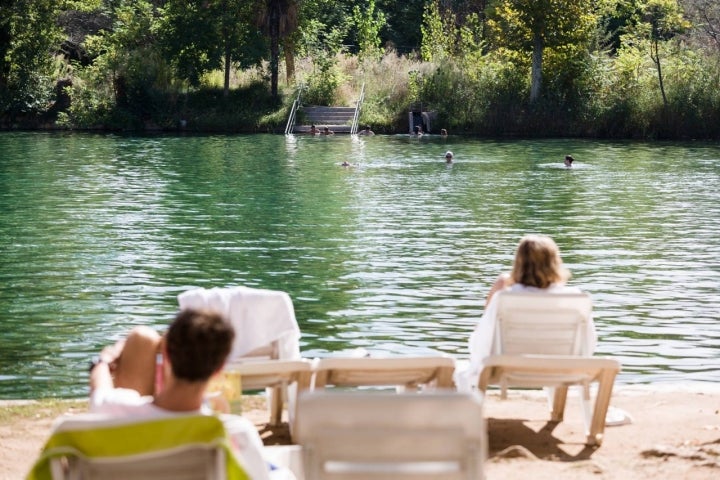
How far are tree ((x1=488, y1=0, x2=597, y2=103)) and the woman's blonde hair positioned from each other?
4857 cm

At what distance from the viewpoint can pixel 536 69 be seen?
56.2 m

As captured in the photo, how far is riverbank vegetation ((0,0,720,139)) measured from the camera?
54.2 meters

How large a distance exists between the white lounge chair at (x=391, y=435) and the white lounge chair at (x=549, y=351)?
99.2 inches

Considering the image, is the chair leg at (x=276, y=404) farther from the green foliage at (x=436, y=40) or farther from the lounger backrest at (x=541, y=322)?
the green foliage at (x=436, y=40)

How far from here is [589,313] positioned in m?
7.67

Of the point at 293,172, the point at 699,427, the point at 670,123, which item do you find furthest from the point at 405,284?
the point at 670,123

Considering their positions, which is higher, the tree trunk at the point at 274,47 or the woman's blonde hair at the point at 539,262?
the tree trunk at the point at 274,47

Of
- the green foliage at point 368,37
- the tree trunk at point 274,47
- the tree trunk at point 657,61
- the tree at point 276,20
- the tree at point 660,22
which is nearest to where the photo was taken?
the tree trunk at point 657,61

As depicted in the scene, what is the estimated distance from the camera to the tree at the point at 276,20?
59719 mm

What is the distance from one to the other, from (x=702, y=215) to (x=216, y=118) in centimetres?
3450

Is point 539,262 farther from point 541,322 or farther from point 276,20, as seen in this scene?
point 276,20

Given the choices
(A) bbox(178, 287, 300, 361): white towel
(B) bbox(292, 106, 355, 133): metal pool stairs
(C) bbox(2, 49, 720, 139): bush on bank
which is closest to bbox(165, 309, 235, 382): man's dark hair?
(A) bbox(178, 287, 300, 361): white towel

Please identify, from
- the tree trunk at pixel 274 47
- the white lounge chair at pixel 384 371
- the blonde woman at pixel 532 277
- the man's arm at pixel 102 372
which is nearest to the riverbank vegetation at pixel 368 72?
the tree trunk at pixel 274 47

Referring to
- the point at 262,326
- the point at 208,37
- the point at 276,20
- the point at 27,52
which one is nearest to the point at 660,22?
the point at 276,20
